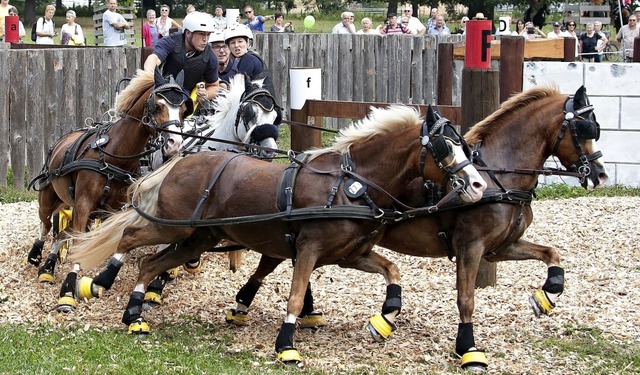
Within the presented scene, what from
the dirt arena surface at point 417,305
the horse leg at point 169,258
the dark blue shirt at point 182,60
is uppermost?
the dark blue shirt at point 182,60

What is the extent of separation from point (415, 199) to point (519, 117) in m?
0.93

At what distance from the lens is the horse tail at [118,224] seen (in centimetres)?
798

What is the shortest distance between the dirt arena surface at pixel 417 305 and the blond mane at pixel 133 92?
1533 mm

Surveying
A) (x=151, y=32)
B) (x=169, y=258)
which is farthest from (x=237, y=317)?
(x=151, y=32)

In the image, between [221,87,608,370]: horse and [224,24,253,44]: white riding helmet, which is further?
[224,24,253,44]: white riding helmet

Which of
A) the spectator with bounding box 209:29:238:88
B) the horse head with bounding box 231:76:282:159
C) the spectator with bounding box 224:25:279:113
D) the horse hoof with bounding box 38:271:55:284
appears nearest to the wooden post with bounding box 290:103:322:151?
the spectator with bounding box 209:29:238:88

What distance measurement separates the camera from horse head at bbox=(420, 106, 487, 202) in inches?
266

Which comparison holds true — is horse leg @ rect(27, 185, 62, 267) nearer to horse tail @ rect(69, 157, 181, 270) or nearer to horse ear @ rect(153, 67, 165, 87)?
horse tail @ rect(69, 157, 181, 270)

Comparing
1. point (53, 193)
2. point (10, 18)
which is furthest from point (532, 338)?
point (10, 18)

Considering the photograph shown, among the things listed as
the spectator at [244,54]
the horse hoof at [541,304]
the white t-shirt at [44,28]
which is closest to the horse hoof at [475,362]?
the horse hoof at [541,304]

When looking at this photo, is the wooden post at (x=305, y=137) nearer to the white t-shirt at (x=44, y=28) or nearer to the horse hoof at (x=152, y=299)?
the horse hoof at (x=152, y=299)

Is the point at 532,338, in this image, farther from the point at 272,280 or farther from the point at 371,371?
the point at 272,280

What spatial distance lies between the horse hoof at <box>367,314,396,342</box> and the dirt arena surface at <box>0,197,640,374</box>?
140 mm

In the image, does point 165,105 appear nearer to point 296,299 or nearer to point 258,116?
point 258,116
